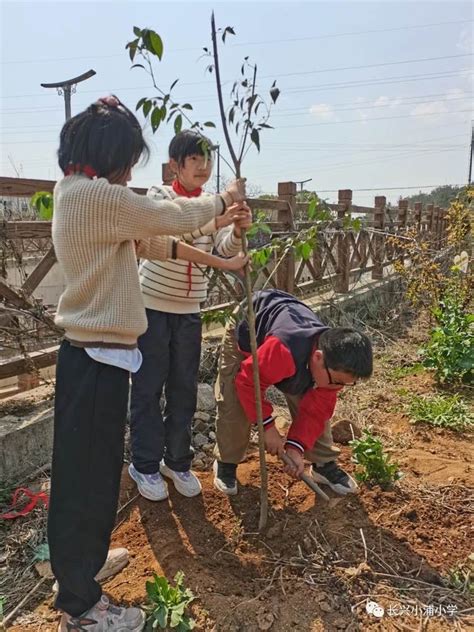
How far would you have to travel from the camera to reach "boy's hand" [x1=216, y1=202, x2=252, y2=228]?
→ 5.34 ft

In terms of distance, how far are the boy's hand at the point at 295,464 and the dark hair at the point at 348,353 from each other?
0.44 metres

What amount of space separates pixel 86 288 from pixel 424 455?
7.78ft

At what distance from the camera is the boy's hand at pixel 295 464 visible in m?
2.06

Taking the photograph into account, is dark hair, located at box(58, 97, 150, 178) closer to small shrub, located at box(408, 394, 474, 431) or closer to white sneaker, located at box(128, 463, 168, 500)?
white sneaker, located at box(128, 463, 168, 500)

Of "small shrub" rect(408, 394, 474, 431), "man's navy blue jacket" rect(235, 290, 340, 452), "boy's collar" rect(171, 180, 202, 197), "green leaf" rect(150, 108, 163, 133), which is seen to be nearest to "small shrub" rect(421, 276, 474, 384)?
"small shrub" rect(408, 394, 474, 431)

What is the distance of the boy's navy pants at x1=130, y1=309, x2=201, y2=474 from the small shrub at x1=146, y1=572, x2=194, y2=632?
64 centimetres

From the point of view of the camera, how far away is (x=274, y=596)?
1.79 m

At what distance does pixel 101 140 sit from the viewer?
139 centimetres

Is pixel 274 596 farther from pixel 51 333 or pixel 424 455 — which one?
pixel 51 333

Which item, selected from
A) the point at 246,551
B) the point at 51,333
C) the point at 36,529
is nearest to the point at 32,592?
the point at 36,529

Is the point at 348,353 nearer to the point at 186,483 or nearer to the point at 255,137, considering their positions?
the point at 255,137

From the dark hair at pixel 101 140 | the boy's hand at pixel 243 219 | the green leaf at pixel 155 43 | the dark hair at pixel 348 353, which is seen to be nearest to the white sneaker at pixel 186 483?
the dark hair at pixel 348 353

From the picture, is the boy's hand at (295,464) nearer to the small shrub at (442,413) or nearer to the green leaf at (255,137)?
the green leaf at (255,137)

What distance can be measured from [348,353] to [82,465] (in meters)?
1.01
